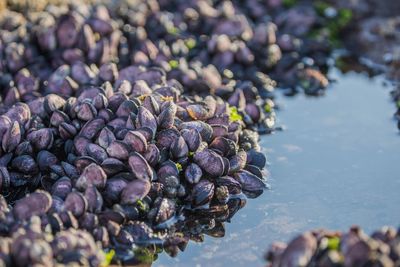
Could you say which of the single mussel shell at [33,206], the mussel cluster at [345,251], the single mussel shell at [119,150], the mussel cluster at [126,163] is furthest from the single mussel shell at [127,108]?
the mussel cluster at [345,251]

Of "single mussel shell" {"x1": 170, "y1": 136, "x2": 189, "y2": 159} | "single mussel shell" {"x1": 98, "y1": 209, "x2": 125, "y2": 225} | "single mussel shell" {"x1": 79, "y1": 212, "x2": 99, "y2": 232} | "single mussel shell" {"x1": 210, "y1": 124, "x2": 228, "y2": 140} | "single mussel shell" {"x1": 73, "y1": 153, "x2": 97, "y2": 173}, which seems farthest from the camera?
"single mussel shell" {"x1": 210, "y1": 124, "x2": 228, "y2": 140}

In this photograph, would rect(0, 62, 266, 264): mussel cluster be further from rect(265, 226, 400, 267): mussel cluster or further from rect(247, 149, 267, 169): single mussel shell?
rect(265, 226, 400, 267): mussel cluster

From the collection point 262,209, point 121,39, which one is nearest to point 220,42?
point 121,39

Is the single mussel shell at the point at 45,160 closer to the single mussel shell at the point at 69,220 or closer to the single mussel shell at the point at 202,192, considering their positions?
the single mussel shell at the point at 69,220

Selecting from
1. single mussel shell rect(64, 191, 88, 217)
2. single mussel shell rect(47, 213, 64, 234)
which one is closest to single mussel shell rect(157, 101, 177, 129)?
single mussel shell rect(64, 191, 88, 217)

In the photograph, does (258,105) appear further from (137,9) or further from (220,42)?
(137,9)

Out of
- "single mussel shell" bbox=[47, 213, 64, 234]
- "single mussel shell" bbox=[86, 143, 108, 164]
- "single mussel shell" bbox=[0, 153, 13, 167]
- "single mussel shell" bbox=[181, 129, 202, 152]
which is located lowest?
"single mussel shell" bbox=[0, 153, 13, 167]
